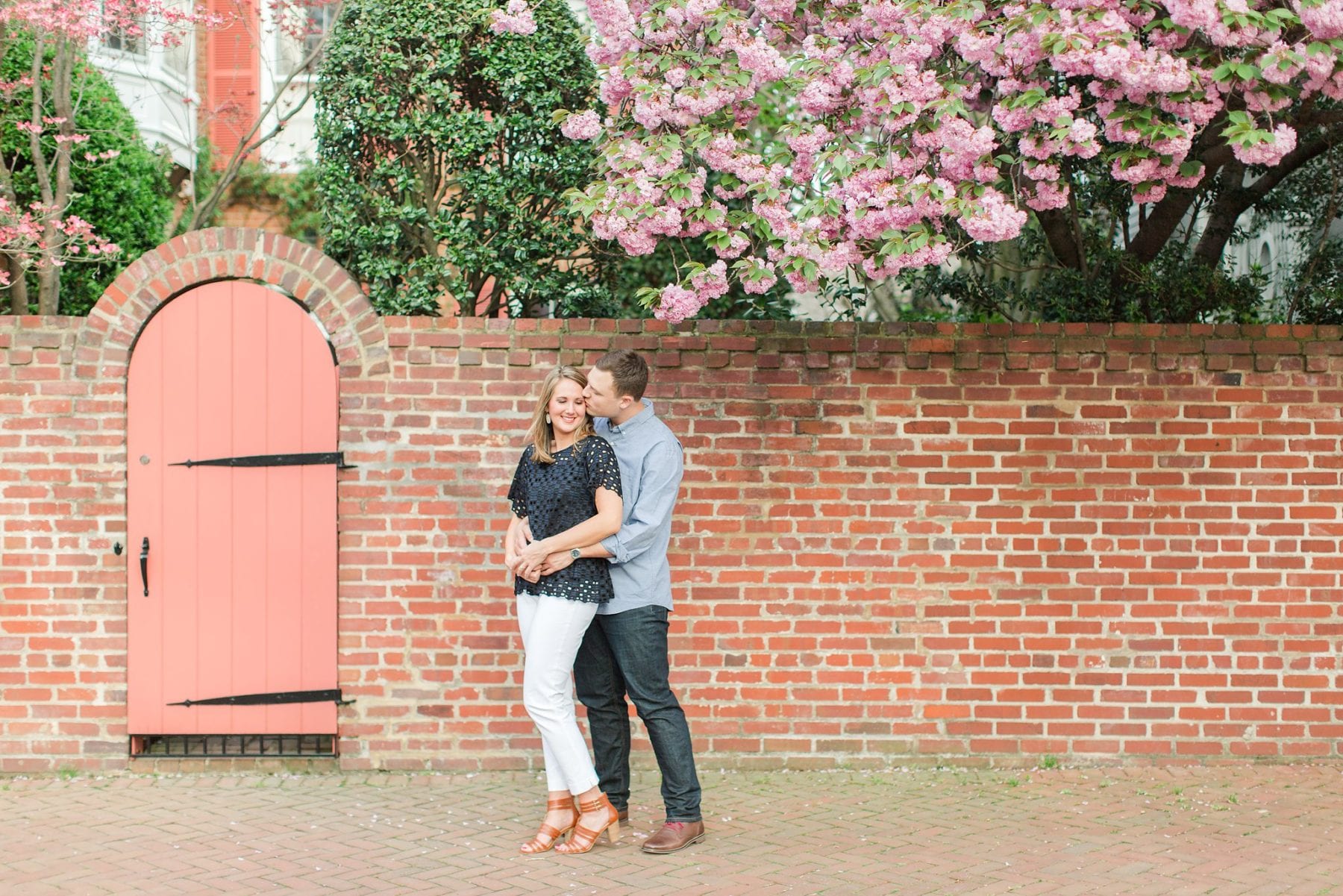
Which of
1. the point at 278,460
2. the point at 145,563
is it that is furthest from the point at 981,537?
the point at 145,563

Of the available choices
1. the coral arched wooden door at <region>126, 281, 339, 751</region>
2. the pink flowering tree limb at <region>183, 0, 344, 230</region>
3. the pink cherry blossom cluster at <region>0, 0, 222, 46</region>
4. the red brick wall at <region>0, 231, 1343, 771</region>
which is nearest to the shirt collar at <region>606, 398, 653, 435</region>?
the red brick wall at <region>0, 231, 1343, 771</region>

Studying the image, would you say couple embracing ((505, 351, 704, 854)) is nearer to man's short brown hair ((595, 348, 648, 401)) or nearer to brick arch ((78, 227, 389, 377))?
man's short brown hair ((595, 348, 648, 401))

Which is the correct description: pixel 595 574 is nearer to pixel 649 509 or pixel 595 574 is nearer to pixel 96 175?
pixel 649 509

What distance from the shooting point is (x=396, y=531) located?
5586 mm

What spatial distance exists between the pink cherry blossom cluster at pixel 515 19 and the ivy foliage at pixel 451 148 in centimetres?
20

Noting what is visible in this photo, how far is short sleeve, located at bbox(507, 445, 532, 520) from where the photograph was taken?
4613 mm

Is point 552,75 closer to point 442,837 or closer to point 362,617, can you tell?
point 362,617

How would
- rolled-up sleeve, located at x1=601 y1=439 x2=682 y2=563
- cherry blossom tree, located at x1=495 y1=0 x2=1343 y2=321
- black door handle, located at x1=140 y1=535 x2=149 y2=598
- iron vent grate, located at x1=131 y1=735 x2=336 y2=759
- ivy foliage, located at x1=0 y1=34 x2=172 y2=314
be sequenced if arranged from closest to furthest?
cherry blossom tree, located at x1=495 y1=0 x2=1343 y2=321, rolled-up sleeve, located at x1=601 y1=439 x2=682 y2=563, black door handle, located at x1=140 y1=535 x2=149 y2=598, iron vent grate, located at x1=131 y1=735 x2=336 y2=759, ivy foliage, located at x1=0 y1=34 x2=172 y2=314

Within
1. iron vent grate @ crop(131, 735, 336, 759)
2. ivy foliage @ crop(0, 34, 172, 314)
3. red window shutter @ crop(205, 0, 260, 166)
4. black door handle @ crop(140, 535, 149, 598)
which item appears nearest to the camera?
black door handle @ crop(140, 535, 149, 598)

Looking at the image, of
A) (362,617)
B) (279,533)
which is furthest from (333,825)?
(279,533)

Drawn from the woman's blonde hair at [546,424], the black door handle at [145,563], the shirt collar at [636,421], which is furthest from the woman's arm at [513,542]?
the black door handle at [145,563]

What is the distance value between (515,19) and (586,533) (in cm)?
256

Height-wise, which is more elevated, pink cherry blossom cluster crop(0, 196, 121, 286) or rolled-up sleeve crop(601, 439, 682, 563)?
pink cherry blossom cluster crop(0, 196, 121, 286)

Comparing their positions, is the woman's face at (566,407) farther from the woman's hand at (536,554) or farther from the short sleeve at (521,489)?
the woman's hand at (536,554)
